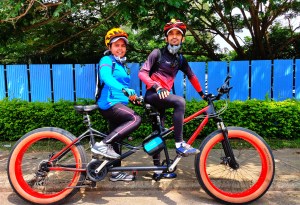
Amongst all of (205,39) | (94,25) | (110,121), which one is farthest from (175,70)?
(205,39)

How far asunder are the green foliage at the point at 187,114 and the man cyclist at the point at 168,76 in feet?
7.84

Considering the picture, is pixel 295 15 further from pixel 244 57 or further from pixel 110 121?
pixel 110 121

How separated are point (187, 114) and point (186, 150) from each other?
2.89 meters

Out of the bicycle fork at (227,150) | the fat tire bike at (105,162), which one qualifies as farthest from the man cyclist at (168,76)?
the bicycle fork at (227,150)

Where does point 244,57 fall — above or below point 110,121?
above

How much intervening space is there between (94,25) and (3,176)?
367 cm

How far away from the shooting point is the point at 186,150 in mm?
3576

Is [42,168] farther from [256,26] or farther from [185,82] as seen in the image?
[256,26]

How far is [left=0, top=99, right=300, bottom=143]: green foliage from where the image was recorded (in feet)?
20.7

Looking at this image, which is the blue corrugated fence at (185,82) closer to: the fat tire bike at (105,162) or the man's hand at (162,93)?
the fat tire bike at (105,162)

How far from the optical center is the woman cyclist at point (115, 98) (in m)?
3.61

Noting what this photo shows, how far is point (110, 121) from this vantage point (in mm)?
4062

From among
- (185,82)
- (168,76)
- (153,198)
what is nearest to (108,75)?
(168,76)

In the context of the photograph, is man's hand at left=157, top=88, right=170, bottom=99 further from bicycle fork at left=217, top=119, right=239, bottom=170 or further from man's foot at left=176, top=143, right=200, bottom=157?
bicycle fork at left=217, top=119, right=239, bottom=170
